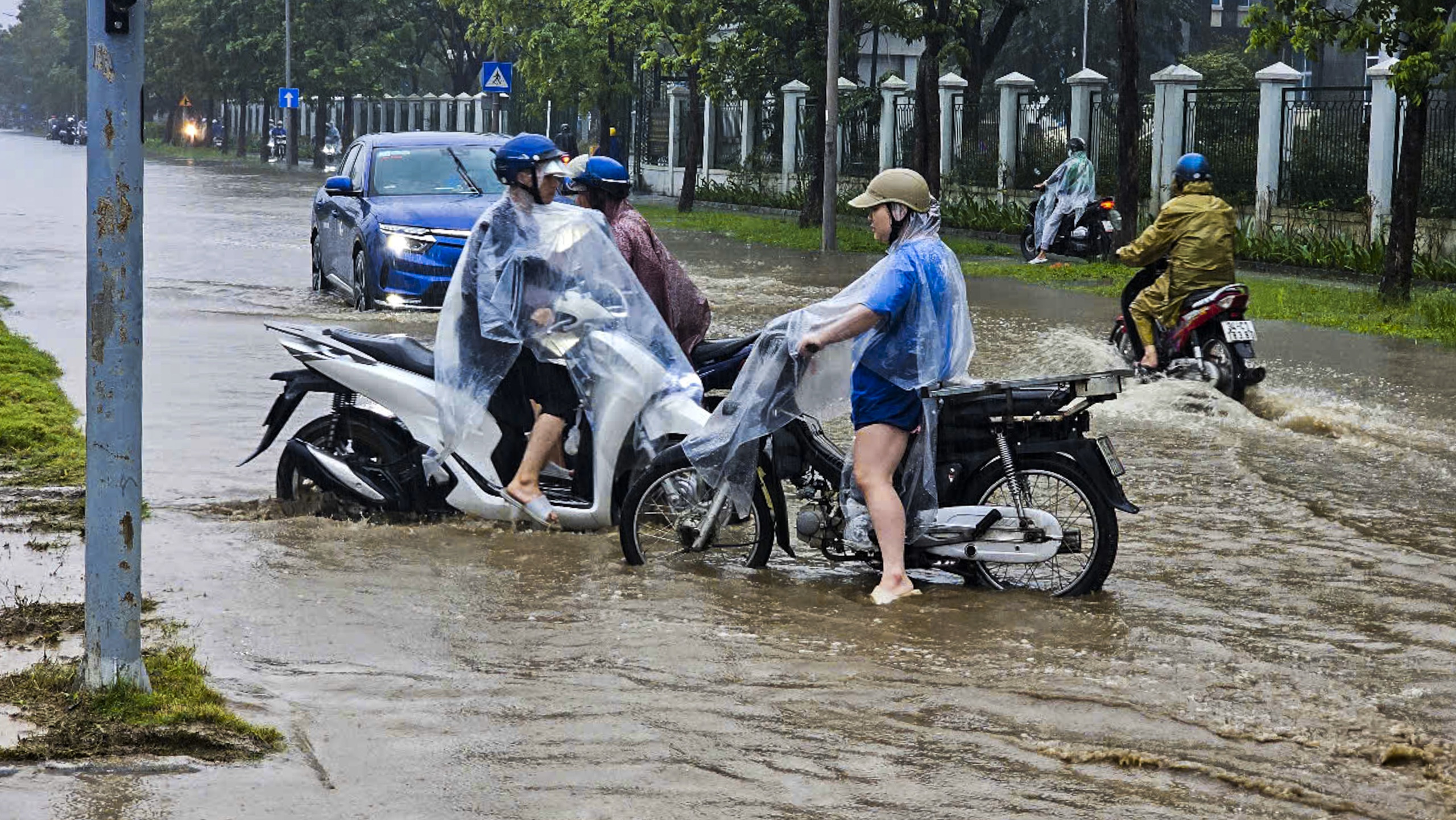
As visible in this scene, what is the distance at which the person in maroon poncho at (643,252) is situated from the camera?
29.3 ft

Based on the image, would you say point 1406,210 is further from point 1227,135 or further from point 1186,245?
point 1227,135

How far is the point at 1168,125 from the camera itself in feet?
92.0

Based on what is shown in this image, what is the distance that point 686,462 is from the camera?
7750 millimetres

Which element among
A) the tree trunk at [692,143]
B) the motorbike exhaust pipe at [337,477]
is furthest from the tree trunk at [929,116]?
the motorbike exhaust pipe at [337,477]

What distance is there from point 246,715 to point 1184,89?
79.7 ft

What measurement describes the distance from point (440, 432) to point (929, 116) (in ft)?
69.6

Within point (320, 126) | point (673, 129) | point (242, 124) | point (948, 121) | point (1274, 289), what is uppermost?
point (242, 124)

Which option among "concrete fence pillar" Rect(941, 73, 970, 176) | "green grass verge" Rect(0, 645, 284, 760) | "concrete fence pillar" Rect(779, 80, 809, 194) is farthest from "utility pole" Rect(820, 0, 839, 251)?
"green grass verge" Rect(0, 645, 284, 760)

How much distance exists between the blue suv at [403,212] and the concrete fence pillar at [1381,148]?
1122cm

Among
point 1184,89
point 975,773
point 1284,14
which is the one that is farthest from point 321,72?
point 975,773

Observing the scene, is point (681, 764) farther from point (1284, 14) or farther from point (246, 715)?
point (1284, 14)

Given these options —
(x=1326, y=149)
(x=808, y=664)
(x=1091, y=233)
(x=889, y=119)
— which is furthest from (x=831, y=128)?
(x=808, y=664)

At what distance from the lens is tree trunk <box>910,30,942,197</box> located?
94.2 feet

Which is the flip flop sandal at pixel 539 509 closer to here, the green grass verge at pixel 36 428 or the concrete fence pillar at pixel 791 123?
the green grass verge at pixel 36 428
